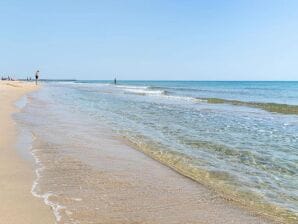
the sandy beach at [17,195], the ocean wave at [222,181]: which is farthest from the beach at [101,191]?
the ocean wave at [222,181]

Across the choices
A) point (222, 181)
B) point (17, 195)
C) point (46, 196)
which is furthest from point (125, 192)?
point (222, 181)

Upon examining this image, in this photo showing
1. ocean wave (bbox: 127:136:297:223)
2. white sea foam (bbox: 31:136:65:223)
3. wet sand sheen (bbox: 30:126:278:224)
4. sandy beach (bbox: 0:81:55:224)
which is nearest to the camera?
sandy beach (bbox: 0:81:55:224)

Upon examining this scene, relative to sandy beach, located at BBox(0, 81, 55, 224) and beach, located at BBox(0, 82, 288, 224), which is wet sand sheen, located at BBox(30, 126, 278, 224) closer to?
beach, located at BBox(0, 82, 288, 224)

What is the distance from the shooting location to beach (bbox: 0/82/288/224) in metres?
5.47

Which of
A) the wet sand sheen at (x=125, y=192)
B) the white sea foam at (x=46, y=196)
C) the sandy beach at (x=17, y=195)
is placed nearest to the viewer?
the sandy beach at (x=17, y=195)

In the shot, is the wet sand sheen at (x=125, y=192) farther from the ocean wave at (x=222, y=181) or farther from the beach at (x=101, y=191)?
the ocean wave at (x=222, y=181)

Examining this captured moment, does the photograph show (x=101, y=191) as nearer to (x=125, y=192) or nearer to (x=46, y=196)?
(x=125, y=192)

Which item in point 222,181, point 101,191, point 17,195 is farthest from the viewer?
point 222,181

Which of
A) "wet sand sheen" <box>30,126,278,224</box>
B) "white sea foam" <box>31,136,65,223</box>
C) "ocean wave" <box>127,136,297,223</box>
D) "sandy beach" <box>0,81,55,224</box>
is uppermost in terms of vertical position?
"sandy beach" <box>0,81,55,224</box>

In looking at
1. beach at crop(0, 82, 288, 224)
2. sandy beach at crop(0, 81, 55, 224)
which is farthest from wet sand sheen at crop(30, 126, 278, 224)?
sandy beach at crop(0, 81, 55, 224)

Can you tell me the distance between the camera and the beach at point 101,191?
547cm

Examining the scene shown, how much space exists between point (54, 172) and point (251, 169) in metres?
4.07

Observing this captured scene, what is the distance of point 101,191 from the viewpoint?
6.61 m

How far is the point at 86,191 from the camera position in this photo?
6.55 metres
